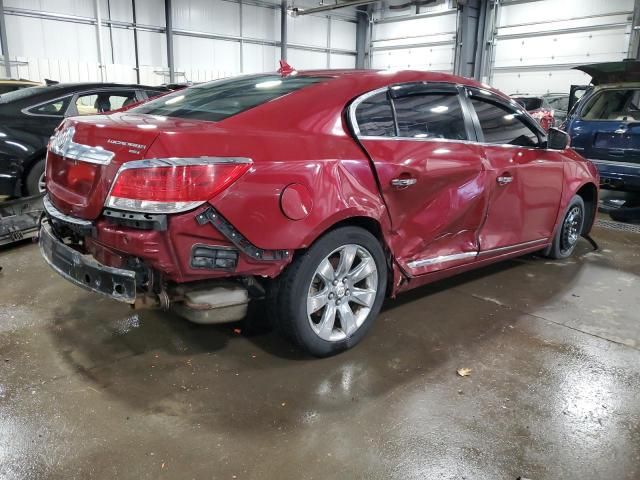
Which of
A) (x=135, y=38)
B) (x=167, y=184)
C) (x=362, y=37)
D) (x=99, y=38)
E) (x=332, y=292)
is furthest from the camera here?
(x=362, y=37)

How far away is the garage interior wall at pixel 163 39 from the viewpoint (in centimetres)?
1288

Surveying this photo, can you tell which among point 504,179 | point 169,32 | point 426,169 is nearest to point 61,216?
point 426,169

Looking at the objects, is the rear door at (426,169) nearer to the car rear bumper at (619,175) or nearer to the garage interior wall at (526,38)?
the car rear bumper at (619,175)

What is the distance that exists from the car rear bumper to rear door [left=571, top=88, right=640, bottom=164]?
0.21ft

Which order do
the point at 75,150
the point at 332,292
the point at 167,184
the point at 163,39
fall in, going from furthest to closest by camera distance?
1. the point at 163,39
2. the point at 332,292
3. the point at 75,150
4. the point at 167,184

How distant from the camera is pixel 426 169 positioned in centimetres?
279

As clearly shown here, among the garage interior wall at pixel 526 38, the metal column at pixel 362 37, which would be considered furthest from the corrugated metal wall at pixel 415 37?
the metal column at pixel 362 37

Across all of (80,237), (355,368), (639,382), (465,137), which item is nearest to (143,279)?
(80,237)

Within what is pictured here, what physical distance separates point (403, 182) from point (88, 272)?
158cm

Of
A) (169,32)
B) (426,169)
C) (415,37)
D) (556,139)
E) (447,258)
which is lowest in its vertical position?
(447,258)

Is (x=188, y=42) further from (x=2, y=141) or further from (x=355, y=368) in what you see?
(x=355, y=368)

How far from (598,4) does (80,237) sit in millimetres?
14911

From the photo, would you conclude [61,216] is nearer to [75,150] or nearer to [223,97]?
[75,150]

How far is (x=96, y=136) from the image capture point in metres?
2.26
